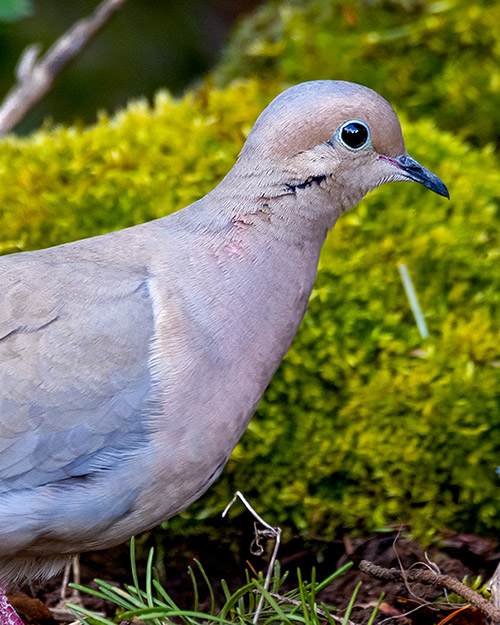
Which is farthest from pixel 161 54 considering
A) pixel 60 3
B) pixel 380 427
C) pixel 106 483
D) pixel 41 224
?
pixel 106 483

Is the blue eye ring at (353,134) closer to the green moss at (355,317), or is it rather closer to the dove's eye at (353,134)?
the dove's eye at (353,134)

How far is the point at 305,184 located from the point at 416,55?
220cm

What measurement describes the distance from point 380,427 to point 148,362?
975 millimetres

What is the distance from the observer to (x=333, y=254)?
2.97 m

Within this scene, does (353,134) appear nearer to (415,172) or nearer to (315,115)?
(315,115)

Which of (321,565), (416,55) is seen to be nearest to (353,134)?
(321,565)

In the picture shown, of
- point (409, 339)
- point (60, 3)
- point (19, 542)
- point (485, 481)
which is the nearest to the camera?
point (19, 542)

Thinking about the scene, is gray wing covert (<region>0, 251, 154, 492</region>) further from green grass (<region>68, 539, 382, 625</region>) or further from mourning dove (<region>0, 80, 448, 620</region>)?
green grass (<region>68, 539, 382, 625</region>)

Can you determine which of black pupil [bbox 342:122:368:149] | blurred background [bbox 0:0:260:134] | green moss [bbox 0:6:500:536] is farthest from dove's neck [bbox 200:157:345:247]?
blurred background [bbox 0:0:260:134]

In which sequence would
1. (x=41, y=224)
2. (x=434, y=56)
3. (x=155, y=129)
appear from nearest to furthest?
(x=41, y=224) < (x=155, y=129) < (x=434, y=56)

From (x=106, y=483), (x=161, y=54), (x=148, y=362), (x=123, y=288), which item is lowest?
(x=106, y=483)

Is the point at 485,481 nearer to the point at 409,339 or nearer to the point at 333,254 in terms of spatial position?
the point at 409,339

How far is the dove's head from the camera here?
6.51ft

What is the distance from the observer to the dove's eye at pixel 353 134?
2.00 meters
